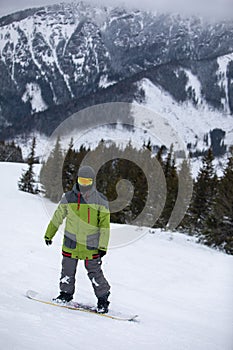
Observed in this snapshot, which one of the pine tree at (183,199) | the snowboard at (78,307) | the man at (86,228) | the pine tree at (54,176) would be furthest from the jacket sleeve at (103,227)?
the pine tree at (54,176)

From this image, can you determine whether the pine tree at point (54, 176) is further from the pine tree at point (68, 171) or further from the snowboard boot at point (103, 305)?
the snowboard boot at point (103, 305)

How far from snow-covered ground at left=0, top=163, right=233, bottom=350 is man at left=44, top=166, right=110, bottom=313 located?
0.66 m

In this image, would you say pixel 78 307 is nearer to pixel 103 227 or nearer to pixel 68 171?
pixel 103 227

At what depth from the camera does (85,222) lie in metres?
5.80

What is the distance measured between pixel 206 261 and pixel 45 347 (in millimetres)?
11741

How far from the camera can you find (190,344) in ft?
17.3

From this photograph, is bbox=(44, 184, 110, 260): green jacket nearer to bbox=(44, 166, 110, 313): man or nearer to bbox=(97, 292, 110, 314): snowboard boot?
bbox=(44, 166, 110, 313): man

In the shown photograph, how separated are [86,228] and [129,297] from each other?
292cm

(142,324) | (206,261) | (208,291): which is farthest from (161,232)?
(142,324)

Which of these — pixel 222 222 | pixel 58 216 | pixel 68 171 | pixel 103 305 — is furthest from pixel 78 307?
pixel 68 171

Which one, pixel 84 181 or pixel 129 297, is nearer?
pixel 84 181

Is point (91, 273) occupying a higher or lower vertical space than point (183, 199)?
higher

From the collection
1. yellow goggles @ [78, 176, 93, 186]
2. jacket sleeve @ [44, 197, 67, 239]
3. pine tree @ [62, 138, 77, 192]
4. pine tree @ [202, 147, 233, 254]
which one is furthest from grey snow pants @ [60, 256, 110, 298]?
pine tree @ [62, 138, 77, 192]

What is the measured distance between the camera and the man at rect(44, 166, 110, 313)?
578 cm
